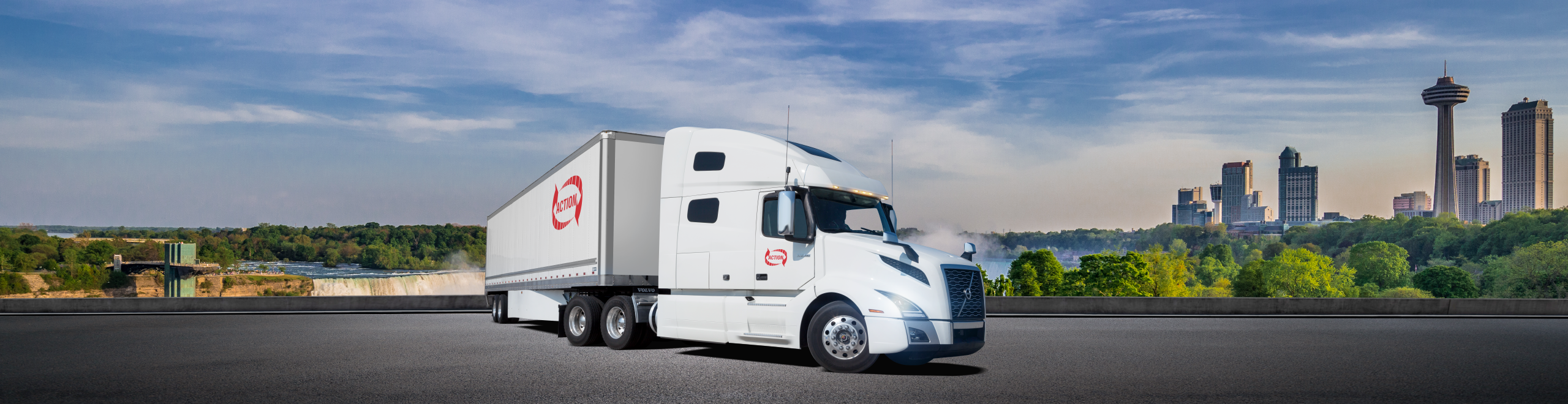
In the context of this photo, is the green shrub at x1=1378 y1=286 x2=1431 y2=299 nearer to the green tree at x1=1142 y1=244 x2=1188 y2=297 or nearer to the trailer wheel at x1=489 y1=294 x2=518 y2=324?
the green tree at x1=1142 y1=244 x2=1188 y2=297

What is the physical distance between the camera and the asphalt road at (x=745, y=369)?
814cm

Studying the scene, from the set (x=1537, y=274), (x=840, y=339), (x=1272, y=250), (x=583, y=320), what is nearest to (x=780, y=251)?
(x=840, y=339)

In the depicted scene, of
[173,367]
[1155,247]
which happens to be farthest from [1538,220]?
[173,367]

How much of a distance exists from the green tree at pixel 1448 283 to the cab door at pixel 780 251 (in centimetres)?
10269

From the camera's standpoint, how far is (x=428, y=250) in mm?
137125

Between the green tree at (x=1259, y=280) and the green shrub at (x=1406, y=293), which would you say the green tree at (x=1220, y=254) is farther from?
the green tree at (x=1259, y=280)

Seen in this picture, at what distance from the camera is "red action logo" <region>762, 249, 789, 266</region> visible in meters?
10.1

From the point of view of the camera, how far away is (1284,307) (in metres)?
24.4

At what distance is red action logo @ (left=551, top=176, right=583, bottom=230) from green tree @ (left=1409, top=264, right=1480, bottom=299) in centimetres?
10216

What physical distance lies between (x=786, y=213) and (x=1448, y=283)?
104214mm

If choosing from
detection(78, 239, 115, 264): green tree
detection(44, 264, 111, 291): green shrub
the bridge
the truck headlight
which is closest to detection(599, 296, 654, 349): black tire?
the truck headlight

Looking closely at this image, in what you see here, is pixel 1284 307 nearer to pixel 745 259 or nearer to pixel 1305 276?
pixel 745 259

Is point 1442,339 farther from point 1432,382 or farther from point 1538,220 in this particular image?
point 1538,220

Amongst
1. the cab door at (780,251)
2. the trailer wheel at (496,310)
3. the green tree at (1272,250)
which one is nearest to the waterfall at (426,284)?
the trailer wheel at (496,310)
